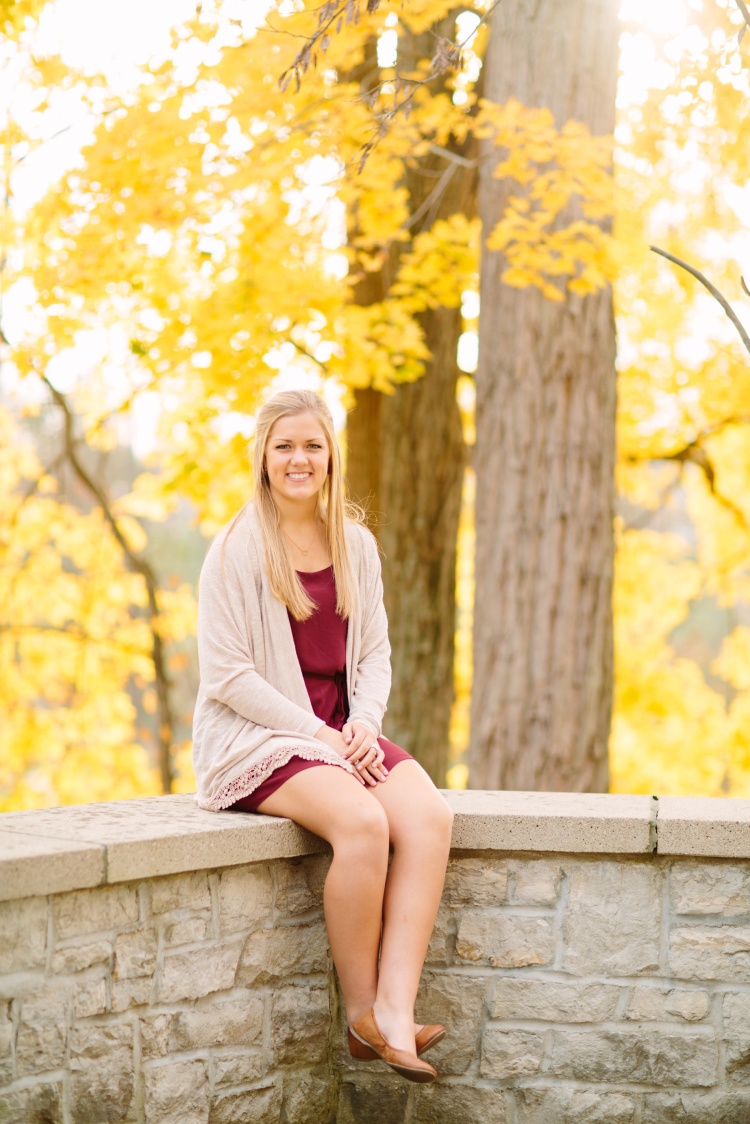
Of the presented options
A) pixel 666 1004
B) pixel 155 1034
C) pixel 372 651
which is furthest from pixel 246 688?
pixel 666 1004

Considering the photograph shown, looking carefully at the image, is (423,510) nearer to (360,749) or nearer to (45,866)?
(360,749)

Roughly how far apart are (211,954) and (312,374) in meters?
5.31

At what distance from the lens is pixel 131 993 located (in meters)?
2.73

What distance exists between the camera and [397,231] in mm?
6438

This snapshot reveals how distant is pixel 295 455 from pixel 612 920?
151cm

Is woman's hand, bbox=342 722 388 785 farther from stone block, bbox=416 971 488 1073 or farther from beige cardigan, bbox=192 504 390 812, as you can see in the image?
stone block, bbox=416 971 488 1073

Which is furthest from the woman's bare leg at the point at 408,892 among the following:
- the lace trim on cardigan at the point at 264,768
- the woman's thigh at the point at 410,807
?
the lace trim on cardigan at the point at 264,768

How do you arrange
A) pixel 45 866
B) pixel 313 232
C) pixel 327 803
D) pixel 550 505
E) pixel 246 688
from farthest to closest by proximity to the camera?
1. pixel 313 232
2. pixel 550 505
3. pixel 246 688
4. pixel 327 803
5. pixel 45 866

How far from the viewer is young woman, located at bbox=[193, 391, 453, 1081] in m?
2.92

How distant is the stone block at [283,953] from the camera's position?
9.91 ft

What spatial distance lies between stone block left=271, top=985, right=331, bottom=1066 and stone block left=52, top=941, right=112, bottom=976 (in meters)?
0.59

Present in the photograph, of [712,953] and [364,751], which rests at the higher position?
[364,751]

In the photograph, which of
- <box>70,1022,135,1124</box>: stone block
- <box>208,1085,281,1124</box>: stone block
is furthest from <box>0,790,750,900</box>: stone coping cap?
<box>208,1085,281,1124</box>: stone block

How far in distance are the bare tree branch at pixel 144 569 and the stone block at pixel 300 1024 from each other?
5.74 m
